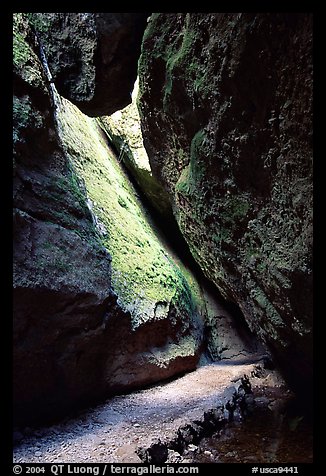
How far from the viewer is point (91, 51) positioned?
5.63m

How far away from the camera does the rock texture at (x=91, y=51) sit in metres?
5.56

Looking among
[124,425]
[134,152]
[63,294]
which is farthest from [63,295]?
[134,152]

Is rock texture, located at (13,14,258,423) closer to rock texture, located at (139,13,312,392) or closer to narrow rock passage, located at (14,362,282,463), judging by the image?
narrow rock passage, located at (14,362,282,463)

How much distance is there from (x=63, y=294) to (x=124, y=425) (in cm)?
192

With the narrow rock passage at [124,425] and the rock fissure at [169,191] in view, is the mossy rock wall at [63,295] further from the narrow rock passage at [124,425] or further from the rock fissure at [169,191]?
the narrow rock passage at [124,425]

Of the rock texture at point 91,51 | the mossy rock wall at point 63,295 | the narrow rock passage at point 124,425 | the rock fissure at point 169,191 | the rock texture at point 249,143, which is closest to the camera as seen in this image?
the rock texture at point 249,143

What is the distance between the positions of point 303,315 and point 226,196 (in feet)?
6.30

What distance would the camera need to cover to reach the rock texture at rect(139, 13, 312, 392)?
12.4ft

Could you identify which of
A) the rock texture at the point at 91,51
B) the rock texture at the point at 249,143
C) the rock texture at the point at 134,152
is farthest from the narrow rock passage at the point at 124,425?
the rock texture at the point at 134,152

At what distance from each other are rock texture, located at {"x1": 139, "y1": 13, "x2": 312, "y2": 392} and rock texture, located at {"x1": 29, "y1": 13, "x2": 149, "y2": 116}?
340 millimetres

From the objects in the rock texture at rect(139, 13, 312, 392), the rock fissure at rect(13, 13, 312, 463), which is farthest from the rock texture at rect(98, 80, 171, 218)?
the rock texture at rect(139, 13, 312, 392)

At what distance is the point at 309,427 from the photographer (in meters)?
4.65

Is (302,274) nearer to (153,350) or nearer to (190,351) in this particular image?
(153,350)

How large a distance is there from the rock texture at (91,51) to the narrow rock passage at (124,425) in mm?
4715
